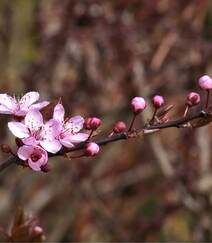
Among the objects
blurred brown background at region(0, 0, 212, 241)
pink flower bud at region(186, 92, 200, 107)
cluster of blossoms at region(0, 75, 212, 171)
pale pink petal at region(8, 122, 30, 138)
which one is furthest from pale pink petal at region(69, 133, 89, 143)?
blurred brown background at region(0, 0, 212, 241)

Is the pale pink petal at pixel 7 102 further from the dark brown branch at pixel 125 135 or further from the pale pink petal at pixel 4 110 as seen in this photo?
the dark brown branch at pixel 125 135

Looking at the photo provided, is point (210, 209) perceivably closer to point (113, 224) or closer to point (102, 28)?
point (113, 224)

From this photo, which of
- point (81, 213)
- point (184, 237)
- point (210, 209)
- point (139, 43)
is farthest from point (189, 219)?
point (139, 43)

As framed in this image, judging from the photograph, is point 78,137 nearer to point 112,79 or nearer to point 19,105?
point 19,105

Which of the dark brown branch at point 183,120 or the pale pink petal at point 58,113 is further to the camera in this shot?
the pale pink petal at point 58,113

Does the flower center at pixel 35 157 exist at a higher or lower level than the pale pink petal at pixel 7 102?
lower

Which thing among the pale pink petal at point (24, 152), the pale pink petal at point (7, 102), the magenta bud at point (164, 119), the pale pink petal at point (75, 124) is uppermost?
the pale pink petal at point (7, 102)

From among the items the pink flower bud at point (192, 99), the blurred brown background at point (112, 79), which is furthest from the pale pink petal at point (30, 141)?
the blurred brown background at point (112, 79)
